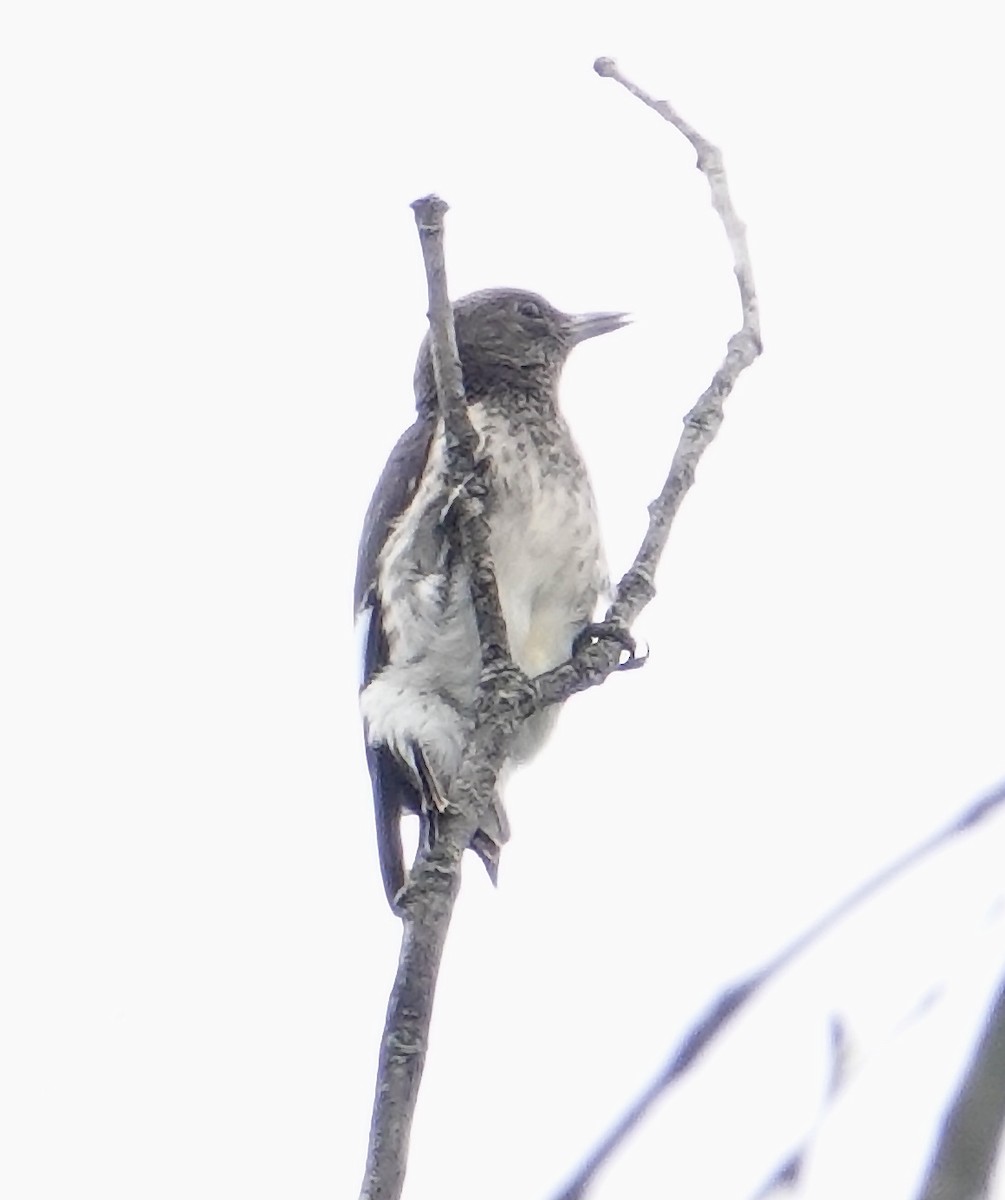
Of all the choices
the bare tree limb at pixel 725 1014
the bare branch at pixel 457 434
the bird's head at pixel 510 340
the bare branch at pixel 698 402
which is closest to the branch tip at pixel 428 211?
the bare branch at pixel 457 434

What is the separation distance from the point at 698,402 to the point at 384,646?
1892 mm

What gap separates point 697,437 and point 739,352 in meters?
0.18

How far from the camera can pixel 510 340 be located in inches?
233

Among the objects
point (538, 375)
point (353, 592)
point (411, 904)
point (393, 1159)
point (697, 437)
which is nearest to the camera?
point (393, 1159)

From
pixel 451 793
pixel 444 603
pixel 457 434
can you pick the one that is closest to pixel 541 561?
pixel 444 603

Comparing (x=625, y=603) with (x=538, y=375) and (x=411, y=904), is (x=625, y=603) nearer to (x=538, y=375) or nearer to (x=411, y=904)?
(x=411, y=904)

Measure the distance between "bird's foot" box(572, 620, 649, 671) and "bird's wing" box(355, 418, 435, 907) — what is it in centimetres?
60

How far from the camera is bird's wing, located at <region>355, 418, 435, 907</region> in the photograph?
4992 millimetres

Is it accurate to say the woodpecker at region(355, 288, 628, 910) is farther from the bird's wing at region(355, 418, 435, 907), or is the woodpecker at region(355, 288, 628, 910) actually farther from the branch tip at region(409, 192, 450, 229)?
A: the branch tip at region(409, 192, 450, 229)

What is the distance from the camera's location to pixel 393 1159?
5.01 ft

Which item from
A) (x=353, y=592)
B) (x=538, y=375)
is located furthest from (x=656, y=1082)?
(x=538, y=375)

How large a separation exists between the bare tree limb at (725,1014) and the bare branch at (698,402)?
2316mm

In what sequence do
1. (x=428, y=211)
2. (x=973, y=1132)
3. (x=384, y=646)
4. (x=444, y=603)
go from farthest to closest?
(x=384, y=646) < (x=444, y=603) < (x=428, y=211) < (x=973, y=1132)

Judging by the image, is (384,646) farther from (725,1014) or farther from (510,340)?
(725,1014)
